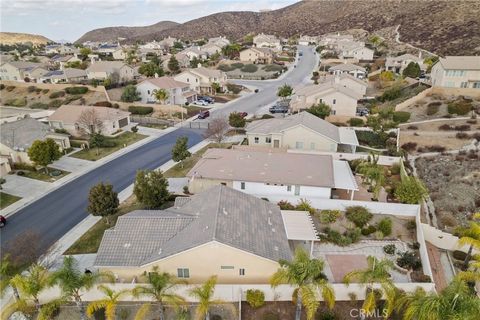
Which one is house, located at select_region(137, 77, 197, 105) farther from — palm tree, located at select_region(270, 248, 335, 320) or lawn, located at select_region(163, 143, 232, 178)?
palm tree, located at select_region(270, 248, 335, 320)

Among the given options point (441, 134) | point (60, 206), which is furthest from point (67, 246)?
point (441, 134)

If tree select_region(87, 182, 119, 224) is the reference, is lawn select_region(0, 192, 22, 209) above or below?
below

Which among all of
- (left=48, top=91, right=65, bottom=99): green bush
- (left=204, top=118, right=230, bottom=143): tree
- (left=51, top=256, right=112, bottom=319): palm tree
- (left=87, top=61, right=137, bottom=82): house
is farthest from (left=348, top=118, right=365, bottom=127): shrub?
(left=48, top=91, right=65, bottom=99): green bush

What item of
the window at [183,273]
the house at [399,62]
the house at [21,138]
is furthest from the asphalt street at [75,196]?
the house at [399,62]

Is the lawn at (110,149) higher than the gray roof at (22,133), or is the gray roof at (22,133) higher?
the gray roof at (22,133)

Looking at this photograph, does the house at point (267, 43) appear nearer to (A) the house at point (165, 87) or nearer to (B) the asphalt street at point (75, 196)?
(A) the house at point (165, 87)

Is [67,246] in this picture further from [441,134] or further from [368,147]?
[441,134]
